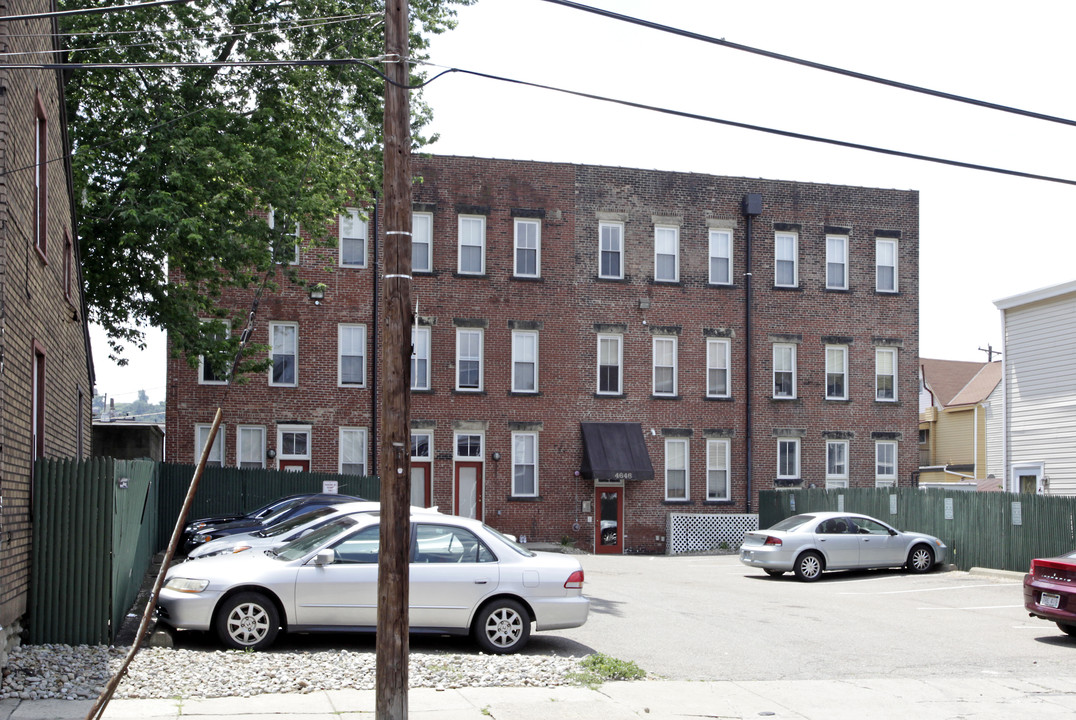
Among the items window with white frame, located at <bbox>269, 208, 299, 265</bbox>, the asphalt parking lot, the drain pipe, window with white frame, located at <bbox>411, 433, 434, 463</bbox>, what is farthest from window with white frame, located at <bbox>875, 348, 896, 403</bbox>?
window with white frame, located at <bbox>269, 208, 299, 265</bbox>

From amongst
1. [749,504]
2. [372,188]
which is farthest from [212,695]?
[749,504]

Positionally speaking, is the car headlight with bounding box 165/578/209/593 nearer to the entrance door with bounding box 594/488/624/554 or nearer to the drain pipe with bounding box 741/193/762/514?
the entrance door with bounding box 594/488/624/554

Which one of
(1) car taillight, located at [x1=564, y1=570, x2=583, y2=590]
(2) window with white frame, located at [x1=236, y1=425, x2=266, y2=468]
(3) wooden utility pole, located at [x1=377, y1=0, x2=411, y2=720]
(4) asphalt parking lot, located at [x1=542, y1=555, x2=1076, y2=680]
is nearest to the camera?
(3) wooden utility pole, located at [x1=377, y1=0, x2=411, y2=720]

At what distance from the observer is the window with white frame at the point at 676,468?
33875 millimetres

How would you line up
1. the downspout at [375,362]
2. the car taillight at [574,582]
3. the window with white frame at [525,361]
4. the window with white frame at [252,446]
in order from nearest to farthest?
the car taillight at [574,582]
the window with white frame at [252,446]
the downspout at [375,362]
the window with white frame at [525,361]

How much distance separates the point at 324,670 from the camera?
1078 cm

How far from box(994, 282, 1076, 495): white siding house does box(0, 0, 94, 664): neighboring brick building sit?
2395cm

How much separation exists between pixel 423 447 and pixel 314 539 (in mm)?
19216

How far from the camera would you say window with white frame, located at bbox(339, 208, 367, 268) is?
3155 cm

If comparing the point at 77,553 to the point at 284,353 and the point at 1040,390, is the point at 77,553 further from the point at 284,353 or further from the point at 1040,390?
the point at 1040,390

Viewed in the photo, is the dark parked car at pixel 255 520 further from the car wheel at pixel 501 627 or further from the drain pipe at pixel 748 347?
the drain pipe at pixel 748 347

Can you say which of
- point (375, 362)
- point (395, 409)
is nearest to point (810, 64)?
point (395, 409)

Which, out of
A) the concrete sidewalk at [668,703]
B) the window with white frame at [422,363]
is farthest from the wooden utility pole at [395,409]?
the window with white frame at [422,363]

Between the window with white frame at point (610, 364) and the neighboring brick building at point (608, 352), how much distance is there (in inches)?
2.1
